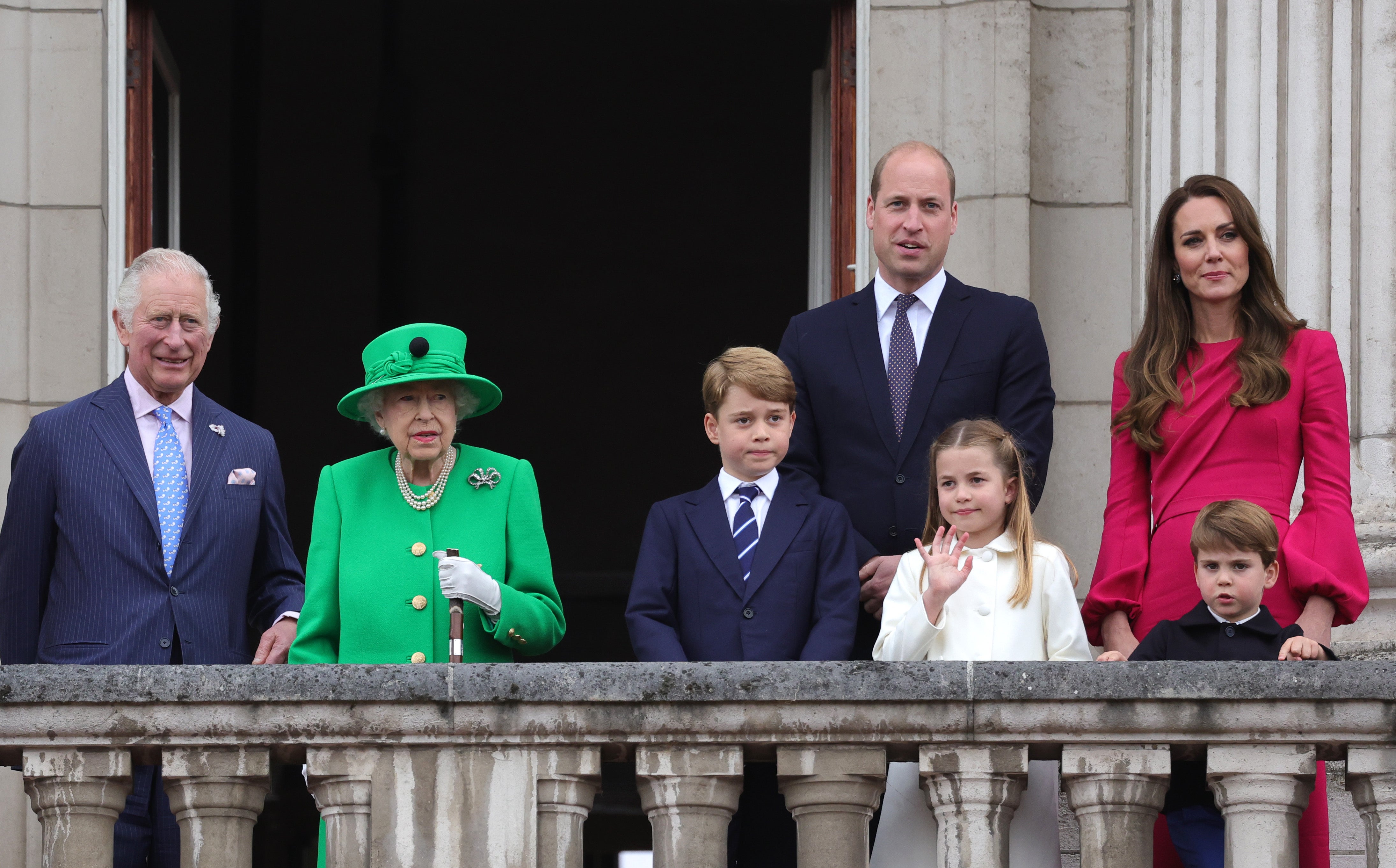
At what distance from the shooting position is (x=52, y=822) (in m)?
3.50

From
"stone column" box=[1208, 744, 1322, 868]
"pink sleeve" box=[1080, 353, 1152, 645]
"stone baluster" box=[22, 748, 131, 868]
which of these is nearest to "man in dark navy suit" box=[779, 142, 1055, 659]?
"pink sleeve" box=[1080, 353, 1152, 645]

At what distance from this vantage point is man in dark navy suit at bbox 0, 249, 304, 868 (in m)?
4.33

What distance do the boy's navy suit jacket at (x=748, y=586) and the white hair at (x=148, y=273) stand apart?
1.19 m

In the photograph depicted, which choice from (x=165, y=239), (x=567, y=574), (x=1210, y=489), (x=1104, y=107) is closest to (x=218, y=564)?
(x=1210, y=489)

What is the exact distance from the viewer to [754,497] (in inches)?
174

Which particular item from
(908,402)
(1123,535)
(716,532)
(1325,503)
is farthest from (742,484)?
(1325,503)

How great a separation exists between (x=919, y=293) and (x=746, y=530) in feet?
2.80

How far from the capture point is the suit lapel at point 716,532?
4301 mm

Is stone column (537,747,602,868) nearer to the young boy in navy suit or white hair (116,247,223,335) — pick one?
the young boy in navy suit

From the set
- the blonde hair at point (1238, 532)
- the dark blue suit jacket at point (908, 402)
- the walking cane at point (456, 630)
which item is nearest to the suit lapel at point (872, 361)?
the dark blue suit jacket at point (908, 402)

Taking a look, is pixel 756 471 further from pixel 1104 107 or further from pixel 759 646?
pixel 1104 107

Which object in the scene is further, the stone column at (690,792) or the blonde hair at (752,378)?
the blonde hair at (752,378)

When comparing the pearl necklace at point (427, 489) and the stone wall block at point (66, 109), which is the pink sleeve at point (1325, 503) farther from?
the stone wall block at point (66, 109)

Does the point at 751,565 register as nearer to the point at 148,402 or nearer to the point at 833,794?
the point at 833,794
